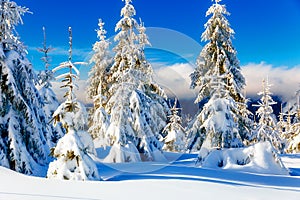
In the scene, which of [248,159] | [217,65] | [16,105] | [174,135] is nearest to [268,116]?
[174,135]

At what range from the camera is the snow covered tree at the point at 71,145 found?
930 cm

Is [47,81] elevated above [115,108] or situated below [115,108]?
above

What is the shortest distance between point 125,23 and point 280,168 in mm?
12784

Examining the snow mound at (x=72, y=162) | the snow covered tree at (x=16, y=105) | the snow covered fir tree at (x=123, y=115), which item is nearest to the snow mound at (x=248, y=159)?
the snow covered fir tree at (x=123, y=115)

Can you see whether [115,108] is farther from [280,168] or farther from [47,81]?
[280,168]

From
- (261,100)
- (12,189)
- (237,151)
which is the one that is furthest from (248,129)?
(12,189)

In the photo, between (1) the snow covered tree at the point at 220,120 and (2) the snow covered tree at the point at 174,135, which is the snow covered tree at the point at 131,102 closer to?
(1) the snow covered tree at the point at 220,120

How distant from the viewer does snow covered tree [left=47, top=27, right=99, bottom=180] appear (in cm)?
930

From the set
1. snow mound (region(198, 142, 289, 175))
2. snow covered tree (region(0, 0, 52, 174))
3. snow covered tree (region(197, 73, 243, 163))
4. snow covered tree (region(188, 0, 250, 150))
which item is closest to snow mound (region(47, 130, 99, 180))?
snow covered tree (region(0, 0, 52, 174))

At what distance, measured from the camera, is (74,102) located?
32.4ft

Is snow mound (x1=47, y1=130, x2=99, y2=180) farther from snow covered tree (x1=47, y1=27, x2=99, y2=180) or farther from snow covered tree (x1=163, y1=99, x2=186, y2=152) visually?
snow covered tree (x1=163, y1=99, x2=186, y2=152)

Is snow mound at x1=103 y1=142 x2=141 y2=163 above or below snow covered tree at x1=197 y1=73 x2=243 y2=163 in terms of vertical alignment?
→ below

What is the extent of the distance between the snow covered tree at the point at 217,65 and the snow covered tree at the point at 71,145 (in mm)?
12073

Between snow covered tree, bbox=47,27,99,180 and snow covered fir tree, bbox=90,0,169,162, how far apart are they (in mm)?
9452
